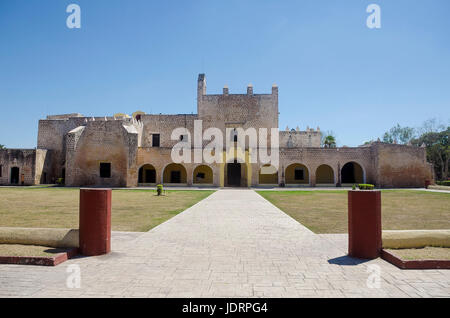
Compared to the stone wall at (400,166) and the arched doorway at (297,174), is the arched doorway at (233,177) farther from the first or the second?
the stone wall at (400,166)

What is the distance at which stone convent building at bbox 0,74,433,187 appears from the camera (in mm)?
25844

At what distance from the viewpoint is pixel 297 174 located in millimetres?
29250

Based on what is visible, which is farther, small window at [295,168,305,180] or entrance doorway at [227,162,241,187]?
small window at [295,168,305,180]

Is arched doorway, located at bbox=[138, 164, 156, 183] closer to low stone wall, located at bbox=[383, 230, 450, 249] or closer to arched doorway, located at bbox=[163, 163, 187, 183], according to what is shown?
arched doorway, located at bbox=[163, 163, 187, 183]

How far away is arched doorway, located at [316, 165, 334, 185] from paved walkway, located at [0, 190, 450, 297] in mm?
24630

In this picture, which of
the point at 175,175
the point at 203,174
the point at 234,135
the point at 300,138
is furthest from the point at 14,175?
the point at 300,138

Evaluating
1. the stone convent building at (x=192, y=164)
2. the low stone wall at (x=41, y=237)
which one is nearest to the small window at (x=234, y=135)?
the stone convent building at (x=192, y=164)

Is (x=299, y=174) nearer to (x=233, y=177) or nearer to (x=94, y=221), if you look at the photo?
(x=233, y=177)

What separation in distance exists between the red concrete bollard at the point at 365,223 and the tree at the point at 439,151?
142 ft

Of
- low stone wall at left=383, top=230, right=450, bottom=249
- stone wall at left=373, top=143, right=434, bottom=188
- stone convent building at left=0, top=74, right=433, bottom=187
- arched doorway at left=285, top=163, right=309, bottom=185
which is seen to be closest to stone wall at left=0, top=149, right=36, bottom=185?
stone convent building at left=0, top=74, right=433, bottom=187

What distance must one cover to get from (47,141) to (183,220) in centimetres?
2981
